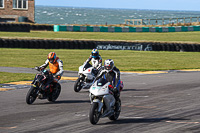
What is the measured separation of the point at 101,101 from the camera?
10.1 meters

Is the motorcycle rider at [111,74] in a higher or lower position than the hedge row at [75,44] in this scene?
higher

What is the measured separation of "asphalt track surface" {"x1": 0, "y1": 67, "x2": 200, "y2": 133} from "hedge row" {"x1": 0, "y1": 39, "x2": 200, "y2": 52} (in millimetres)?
18146

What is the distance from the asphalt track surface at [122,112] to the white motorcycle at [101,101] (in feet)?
0.86

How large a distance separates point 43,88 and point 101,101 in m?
3.79

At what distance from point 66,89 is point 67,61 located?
12.2 meters

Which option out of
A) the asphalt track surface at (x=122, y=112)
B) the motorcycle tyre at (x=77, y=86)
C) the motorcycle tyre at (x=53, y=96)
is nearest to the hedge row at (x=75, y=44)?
the asphalt track surface at (x=122, y=112)

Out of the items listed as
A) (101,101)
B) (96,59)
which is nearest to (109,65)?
(101,101)

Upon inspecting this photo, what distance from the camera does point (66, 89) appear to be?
1752 centimetres

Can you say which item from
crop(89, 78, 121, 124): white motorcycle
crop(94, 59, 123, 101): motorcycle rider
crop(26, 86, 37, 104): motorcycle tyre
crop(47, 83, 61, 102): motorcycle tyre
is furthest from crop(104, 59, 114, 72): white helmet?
crop(47, 83, 61, 102): motorcycle tyre

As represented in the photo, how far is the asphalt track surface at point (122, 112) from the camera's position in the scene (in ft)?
32.1

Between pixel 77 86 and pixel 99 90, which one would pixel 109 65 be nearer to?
pixel 99 90

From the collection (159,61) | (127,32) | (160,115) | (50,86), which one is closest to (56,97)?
(50,86)

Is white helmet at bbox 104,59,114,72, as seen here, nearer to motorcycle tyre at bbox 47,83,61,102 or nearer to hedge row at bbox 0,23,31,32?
motorcycle tyre at bbox 47,83,61,102

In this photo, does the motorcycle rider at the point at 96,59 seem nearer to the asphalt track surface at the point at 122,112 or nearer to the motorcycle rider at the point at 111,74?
the asphalt track surface at the point at 122,112
